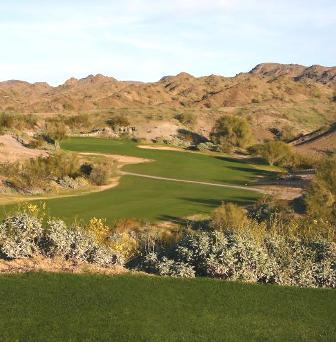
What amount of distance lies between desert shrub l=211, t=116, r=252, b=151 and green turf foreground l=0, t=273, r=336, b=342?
2563 inches

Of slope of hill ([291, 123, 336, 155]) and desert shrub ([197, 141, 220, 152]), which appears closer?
slope of hill ([291, 123, 336, 155])

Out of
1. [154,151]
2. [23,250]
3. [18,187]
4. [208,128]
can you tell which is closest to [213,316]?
[23,250]

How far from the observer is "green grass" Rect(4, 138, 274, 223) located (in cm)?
3228

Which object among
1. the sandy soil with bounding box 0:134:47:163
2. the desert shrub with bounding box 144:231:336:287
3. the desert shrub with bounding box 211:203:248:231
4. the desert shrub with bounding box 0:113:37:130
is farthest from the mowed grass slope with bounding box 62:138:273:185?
the desert shrub with bounding box 144:231:336:287

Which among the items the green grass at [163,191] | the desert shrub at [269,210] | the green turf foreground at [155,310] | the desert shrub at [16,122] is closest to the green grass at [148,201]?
the green grass at [163,191]

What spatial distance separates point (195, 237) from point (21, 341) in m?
8.38

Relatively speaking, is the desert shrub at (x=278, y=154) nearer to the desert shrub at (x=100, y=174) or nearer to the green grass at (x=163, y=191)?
the green grass at (x=163, y=191)

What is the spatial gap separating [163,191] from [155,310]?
90.4 ft

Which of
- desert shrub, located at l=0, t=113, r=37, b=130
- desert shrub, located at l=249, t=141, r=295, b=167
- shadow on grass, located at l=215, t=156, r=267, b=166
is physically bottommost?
shadow on grass, located at l=215, t=156, r=267, b=166

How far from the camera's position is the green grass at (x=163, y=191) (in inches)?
1271

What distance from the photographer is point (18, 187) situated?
1563 inches

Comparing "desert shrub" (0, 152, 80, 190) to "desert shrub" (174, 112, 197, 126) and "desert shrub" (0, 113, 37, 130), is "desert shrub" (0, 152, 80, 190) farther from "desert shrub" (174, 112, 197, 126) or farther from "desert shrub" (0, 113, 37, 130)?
"desert shrub" (174, 112, 197, 126)

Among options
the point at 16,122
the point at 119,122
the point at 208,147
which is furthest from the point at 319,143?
→ the point at 16,122

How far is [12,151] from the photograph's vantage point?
5147 centimetres
